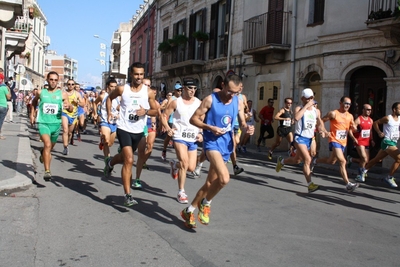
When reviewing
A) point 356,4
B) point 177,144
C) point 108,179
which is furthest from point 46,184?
point 356,4

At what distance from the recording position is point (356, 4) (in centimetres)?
1568

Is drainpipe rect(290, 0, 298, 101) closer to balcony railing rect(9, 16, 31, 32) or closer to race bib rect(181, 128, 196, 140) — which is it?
race bib rect(181, 128, 196, 140)

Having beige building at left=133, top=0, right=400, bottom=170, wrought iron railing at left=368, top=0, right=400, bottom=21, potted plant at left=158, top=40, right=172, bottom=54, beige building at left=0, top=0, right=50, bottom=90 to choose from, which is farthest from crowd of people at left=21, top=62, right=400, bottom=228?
potted plant at left=158, top=40, right=172, bottom=54

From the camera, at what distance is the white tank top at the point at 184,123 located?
7660 mm

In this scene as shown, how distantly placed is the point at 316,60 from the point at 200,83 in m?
11.7

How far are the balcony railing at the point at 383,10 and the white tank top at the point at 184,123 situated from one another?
298 inches

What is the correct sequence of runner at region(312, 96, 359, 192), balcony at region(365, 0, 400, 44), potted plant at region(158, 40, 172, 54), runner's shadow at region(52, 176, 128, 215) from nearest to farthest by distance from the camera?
1. runner's shadow at region(52, 176, 128, 215)
2. runner at region(312, 96, 359, 192)
3. balcony at region(365, 0, 400, 44)
4. potted plant at region(158, 40, 172, 54)

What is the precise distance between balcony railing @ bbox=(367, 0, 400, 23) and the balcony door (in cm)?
534

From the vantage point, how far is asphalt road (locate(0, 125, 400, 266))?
4.79 meters

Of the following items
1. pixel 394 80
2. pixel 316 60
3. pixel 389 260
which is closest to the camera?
pixel 389 260

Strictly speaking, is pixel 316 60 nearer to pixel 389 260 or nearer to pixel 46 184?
pixel 46 184

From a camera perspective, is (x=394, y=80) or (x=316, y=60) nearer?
(x=394, y=80)

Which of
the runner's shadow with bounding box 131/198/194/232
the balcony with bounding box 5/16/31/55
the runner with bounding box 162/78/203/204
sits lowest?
the runner's shadow with bounding box 131/198/194/232

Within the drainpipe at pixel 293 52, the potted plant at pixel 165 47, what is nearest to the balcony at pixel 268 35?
the drainpipe at pixel 293 52
